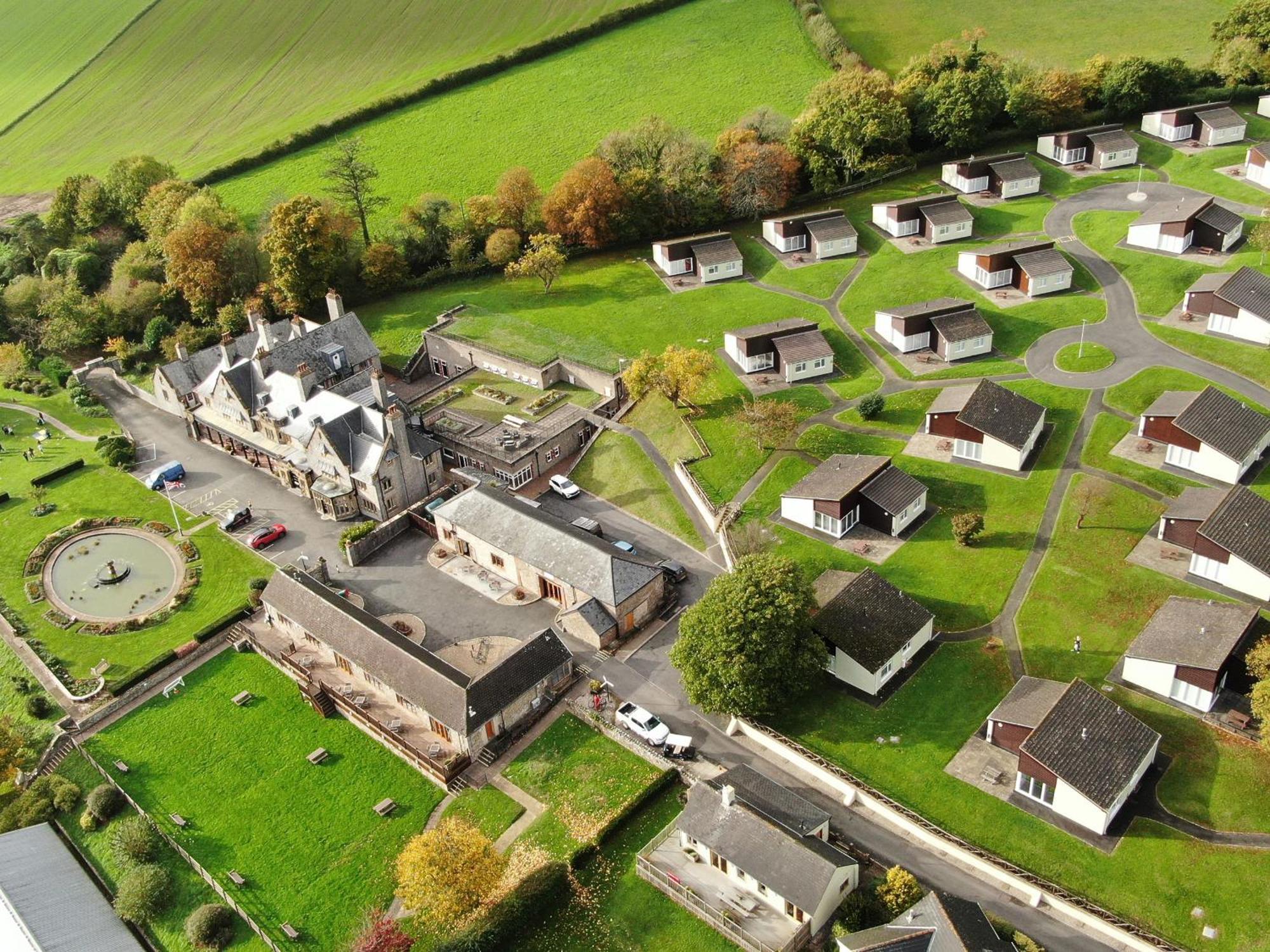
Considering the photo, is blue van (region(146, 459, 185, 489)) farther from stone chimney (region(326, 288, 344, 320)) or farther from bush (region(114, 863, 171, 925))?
bush (region(114, 863, 171, 925))

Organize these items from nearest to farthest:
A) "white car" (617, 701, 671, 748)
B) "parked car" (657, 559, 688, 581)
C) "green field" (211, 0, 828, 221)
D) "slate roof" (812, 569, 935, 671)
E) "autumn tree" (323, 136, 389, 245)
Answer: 1. "white car" (617, 701, 671, 748)
2. "slate roof" (812, 569, 935, 671)
3. "parked car" (657, 559, 688, 581)
4. "autumn tree" (323, 136, 389, 245)
5. "green field" (211, 0, 828, 221)

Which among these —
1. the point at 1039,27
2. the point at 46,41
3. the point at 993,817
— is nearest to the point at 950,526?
the point at 993,817

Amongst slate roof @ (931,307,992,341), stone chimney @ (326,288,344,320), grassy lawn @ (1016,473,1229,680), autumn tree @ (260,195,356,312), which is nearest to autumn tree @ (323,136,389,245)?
autumn tree @ (260,195,356,312)

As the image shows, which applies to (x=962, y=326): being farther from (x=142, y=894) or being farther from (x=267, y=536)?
(x=142, y=894)

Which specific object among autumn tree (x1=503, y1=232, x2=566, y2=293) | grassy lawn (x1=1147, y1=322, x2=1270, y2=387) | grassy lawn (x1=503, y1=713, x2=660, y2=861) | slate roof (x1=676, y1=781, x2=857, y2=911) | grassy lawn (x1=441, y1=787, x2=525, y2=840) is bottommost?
grassy lawn (x1=1147, y1=322, x2=1270, y2=387)

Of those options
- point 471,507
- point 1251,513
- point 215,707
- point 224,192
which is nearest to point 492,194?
point 224,192

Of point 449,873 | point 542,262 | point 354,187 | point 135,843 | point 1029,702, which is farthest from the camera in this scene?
point 354,187
